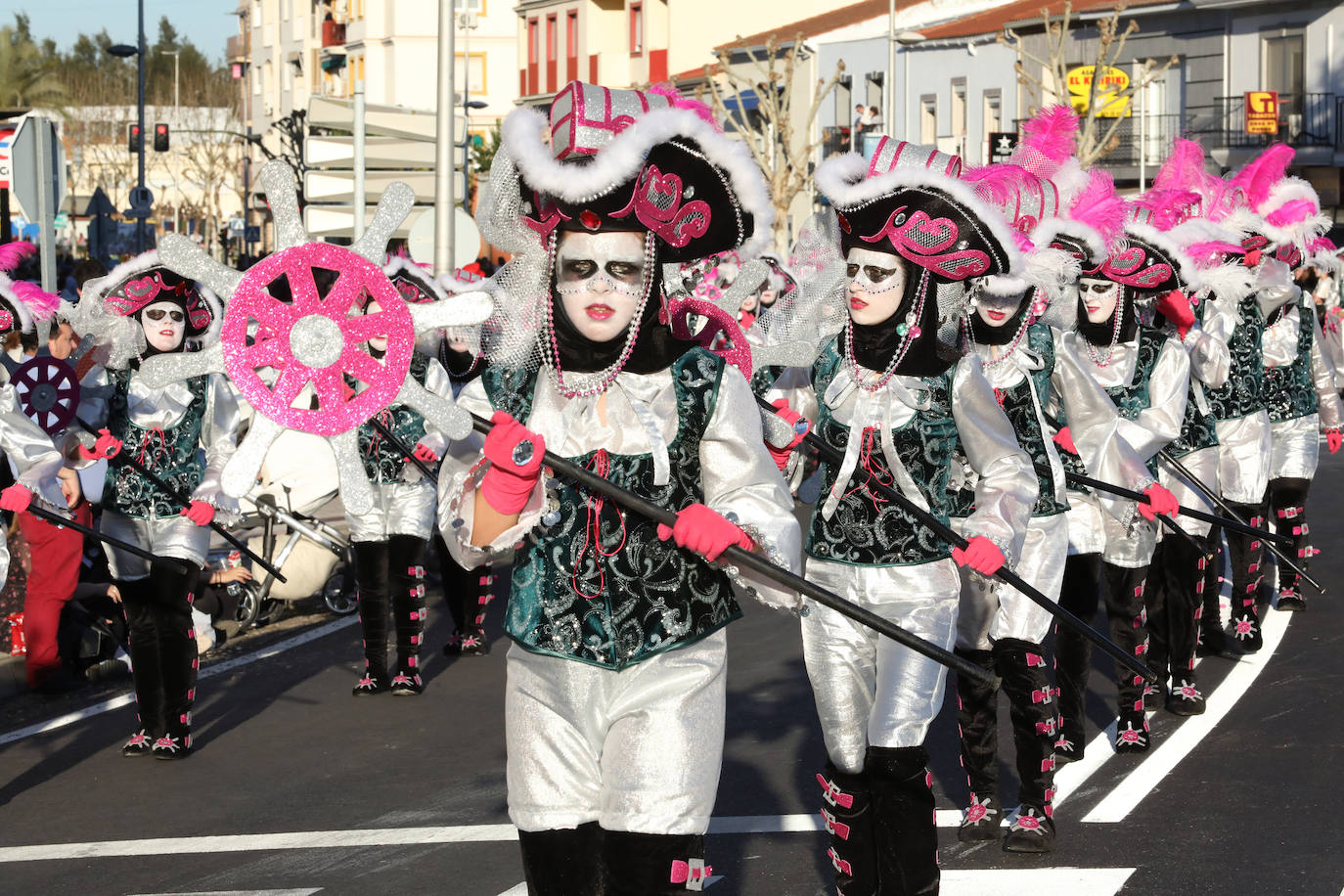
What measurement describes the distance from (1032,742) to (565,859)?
2.84 m

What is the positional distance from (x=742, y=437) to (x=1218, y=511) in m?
6.31

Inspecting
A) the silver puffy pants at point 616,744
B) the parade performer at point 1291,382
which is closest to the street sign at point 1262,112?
the parade performer at point 1291,382

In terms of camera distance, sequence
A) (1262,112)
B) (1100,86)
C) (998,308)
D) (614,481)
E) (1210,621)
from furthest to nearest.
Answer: (1100,86) → (1262,112) → (1210,621) → (998,308) → (614,481)

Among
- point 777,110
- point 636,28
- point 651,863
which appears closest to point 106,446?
point 651,863

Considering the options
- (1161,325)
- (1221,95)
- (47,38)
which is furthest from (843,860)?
(47,38)

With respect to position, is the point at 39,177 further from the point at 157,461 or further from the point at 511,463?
the point at 511,463

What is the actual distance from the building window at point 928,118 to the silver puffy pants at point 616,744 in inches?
2005

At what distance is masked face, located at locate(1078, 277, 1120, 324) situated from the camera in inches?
352

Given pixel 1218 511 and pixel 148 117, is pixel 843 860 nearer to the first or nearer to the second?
pixel 1218 511

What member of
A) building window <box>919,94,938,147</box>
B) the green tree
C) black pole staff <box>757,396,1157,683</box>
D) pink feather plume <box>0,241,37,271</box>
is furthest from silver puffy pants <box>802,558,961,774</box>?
the green tree

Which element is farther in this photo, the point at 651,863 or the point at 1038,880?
the point at 1038,880

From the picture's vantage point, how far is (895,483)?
20.1 feet

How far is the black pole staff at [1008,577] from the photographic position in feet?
18.8

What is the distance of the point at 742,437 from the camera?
16.1ft
